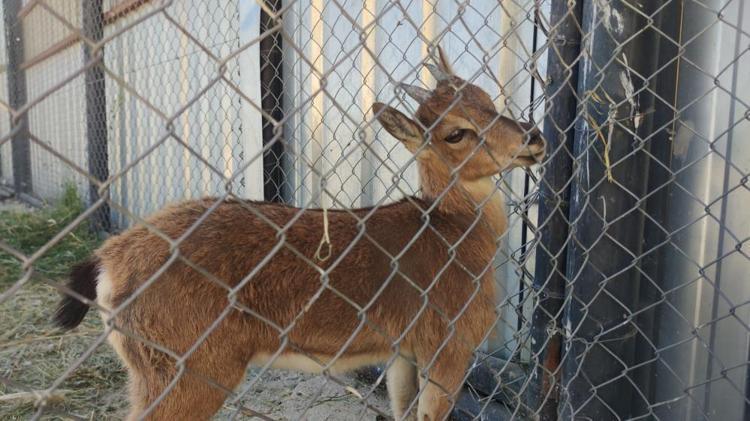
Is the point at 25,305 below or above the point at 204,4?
below

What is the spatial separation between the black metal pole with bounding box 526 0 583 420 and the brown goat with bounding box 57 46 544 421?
0.11 m

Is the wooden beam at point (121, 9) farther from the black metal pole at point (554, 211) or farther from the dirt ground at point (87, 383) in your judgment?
the black metal pole at point (554, 211)

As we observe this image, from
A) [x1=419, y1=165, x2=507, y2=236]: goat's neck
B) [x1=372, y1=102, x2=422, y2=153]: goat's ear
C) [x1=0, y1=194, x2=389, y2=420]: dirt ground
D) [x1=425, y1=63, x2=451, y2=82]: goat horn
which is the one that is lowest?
[x1=0, y1=194, x2=389, y2=420]: dirt ground

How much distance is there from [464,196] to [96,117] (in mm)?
6240

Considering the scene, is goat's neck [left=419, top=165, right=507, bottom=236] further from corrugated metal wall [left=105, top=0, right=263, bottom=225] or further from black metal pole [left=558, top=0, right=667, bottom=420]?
corrugated metal wall [left=105, top=0, right=263, bottom=225]

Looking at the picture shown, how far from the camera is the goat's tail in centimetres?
235

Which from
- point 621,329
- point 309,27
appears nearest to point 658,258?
point 621,329

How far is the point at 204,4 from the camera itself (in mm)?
5820

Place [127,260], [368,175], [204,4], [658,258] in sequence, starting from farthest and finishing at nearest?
[204,4], [368,175], [658,258], [127,260]

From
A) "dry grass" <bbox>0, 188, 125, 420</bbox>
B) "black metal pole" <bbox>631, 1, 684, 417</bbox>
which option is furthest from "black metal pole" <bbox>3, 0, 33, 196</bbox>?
"black metal pole" <bbox>631, 1, 684, 417</bbox>

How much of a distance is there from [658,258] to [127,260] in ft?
7.16

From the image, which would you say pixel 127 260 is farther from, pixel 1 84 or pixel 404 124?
pixel 1 84

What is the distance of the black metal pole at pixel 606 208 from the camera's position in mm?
2236

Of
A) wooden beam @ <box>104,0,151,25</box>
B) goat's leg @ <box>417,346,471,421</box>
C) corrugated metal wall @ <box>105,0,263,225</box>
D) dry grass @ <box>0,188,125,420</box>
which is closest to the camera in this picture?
goat's leg @ <box>417,346,471,421</box>
